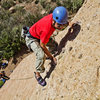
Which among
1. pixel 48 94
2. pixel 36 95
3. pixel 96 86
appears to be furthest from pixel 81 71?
pixel 36 95

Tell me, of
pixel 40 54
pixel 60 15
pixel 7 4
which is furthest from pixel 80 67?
pixel 7 4

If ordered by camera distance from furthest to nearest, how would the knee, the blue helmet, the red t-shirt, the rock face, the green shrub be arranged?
the green shrub, the knee, the red t-shirt, the blue helmet, the rock face

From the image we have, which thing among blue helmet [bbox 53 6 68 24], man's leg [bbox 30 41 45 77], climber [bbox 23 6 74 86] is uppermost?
blue helmet [bbox 53 6 68 24]

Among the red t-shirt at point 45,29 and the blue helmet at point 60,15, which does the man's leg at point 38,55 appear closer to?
the red t-shirt at point 45,29

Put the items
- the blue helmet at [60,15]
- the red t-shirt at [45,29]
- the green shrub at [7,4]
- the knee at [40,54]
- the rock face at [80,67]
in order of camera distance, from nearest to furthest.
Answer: the rock face at [80,67] < the blue helmet at [60,15] < the red t-shirt at [45,29] < the knee at [40,54] < the green shrub at [7,4]

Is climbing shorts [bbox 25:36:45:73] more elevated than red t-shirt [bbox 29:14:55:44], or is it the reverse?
red t-shirt [bbox 29:14:55:44]

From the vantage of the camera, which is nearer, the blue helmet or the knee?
the blue helmet

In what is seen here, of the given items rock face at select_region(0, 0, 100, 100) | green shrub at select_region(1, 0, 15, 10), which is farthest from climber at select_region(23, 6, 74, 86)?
green shrub at select_region(1, 0, 15, 10)

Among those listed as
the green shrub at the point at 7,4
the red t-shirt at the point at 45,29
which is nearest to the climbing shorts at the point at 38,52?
the red t-shirt at the point at 45,29

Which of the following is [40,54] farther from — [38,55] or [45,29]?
[45,29]

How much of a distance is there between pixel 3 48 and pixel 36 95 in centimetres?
492

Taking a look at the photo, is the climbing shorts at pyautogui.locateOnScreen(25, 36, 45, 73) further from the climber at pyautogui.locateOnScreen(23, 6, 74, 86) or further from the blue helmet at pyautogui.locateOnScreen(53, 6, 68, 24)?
the blue helmet at pyautogui.locateOnScreen(53, 6, 68, 24)

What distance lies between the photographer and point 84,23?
9.41 feet

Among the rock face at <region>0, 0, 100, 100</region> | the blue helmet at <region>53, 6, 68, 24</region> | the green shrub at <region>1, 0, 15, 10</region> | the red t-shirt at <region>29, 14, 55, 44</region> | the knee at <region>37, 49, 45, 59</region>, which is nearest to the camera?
the rock face at <region>0, 0, 100, 100</region>
